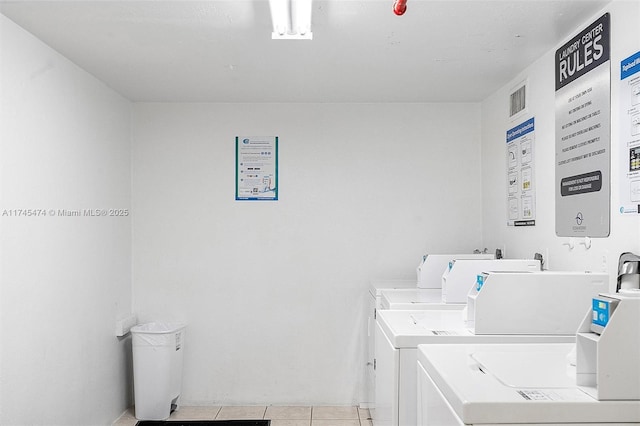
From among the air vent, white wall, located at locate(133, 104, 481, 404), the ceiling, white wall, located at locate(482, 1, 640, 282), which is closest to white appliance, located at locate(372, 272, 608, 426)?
white wall, located at locate(482, 1, 640, 282)

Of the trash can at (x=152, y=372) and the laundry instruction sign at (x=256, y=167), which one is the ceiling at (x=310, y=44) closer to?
the laundry instruction sign at (x=256, y=167)

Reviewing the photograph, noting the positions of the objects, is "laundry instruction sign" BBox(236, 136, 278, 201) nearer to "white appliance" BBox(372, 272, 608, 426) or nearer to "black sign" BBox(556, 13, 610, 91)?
"black sign" BBox(556, 13, 610, 91)

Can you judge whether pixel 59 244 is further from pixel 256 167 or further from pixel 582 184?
pixel 582 184

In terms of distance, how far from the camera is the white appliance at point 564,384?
4.27 feet

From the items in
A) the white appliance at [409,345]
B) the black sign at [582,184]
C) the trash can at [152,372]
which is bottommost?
the trash can at [152,372]

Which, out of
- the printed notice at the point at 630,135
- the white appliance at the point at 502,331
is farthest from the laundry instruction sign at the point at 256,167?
the printed notice at the point at 630,135

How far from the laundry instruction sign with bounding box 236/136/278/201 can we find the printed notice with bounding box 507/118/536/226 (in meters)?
1.77

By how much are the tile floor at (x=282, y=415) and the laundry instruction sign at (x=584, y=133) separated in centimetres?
209

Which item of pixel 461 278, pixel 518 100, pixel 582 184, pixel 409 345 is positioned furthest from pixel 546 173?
pixel 409 345

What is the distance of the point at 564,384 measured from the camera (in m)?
1.45

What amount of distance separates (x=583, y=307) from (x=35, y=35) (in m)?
2.92

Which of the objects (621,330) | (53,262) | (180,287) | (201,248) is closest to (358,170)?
(201,248)

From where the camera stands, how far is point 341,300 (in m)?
4.38

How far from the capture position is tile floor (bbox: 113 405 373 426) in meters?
3.97
